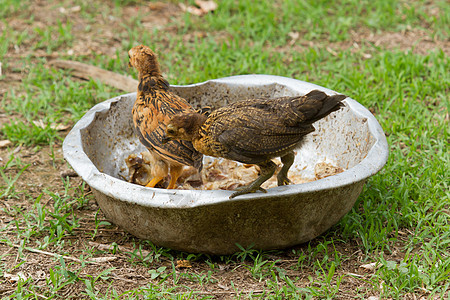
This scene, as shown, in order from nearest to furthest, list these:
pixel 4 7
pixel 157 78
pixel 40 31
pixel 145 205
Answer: pixel 145 205 → pixel 157 78 → pixel 40 31 → pixel 4 7

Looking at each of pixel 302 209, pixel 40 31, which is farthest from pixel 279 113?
pixel 40 31

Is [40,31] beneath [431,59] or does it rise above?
beneath

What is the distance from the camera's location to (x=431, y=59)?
7.00 m

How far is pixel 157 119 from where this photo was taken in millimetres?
4469

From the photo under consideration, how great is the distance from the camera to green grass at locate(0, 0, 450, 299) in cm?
389

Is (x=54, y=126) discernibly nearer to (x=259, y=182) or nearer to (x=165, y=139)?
(x=165, y=139)

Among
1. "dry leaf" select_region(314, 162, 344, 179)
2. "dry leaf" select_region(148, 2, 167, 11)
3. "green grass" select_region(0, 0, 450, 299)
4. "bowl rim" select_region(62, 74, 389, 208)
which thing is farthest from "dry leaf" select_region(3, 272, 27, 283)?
"dry leaf" select_region(148, 2, 167, 11)

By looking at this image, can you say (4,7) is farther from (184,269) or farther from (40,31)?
(184,269)

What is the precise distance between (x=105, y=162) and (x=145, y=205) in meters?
1.56

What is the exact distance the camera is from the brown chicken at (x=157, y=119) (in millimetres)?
4238

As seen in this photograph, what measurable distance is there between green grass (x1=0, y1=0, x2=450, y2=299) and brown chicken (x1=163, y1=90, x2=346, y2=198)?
805 millimetres

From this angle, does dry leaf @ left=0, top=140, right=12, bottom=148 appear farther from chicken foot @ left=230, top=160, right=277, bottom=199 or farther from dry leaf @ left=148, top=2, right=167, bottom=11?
dry leaf @ left=148, top=2, right=167, bottom=11

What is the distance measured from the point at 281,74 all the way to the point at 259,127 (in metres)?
3.21

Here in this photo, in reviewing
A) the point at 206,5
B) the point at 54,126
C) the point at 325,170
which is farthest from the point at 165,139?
the point at 206,5
